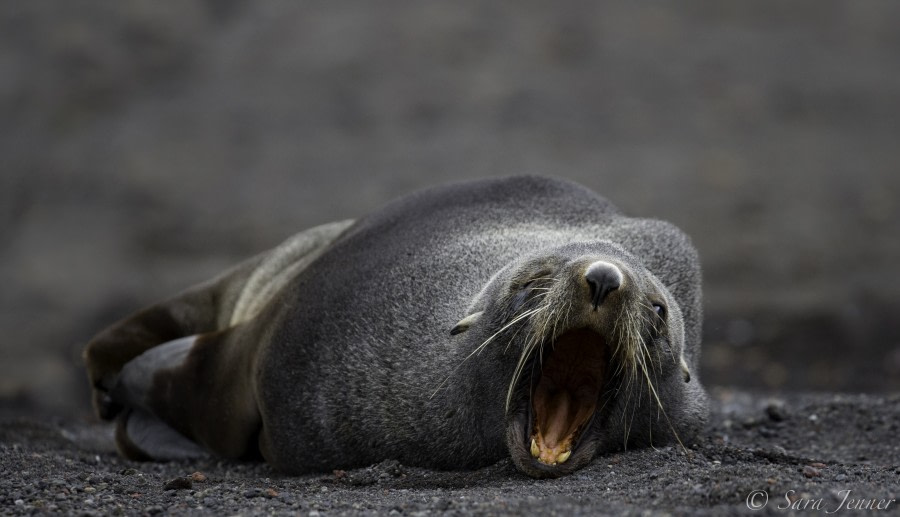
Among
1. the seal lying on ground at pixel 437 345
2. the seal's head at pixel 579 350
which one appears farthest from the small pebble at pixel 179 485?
the seal's head at pixel 579 350

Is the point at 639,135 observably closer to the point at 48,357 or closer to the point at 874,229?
the point at 874,229

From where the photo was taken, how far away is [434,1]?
2002 cm

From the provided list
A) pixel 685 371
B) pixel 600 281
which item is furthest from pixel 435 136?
pixel 600 281

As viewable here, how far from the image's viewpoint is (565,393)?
5.58 metres

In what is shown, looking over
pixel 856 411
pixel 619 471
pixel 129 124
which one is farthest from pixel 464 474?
pixel 129 124

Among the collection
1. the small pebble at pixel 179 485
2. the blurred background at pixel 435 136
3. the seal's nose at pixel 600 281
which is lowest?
the small pebble at pixel 179 485

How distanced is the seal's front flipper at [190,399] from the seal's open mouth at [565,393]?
6.95ft

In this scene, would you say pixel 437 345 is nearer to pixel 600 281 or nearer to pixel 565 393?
pixel 565 393

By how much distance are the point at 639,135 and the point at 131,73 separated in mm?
8033

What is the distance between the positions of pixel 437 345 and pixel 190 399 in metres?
2.17

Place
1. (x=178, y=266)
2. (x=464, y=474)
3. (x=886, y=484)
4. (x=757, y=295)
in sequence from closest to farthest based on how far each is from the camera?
(x=886, y=484) < (x=464, y=474) < (x=757, y=295) < (x=178, y=266)

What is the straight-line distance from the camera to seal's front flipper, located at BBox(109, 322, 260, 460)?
7.18 m

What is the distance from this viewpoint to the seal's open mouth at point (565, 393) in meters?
5.45

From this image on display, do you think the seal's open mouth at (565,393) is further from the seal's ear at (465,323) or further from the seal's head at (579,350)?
the seal's ear at (465,323)
